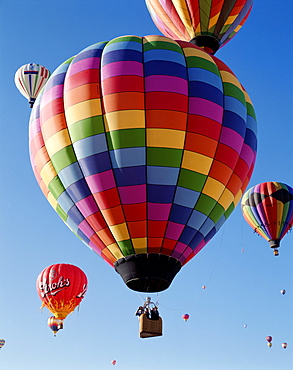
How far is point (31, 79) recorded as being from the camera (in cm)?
2180

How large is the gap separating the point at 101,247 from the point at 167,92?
3230mm

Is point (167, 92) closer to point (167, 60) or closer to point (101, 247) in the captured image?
point (167, 60)

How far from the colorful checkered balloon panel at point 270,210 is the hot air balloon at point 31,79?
27.4 feet

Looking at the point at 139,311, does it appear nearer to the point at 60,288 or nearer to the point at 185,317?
the point at 60,288

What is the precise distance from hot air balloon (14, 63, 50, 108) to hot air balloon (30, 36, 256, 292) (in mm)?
9643

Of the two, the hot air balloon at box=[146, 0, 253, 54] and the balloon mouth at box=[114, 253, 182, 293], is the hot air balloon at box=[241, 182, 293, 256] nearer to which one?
the hot air balloon at box=[146, 0, 253, 54]

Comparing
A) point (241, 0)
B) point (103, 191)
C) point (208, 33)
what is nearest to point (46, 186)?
point (103, 191)

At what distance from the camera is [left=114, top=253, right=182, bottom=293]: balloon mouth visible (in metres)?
11.1

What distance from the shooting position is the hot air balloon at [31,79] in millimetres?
21703

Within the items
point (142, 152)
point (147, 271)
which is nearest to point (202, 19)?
point (142, 152)

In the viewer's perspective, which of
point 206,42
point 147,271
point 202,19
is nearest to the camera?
point 147,271

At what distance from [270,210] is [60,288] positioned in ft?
23.5

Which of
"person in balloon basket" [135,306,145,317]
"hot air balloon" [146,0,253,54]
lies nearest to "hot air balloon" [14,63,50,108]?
"hot air balloon" [146,0,253,54]

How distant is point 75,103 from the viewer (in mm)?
11664
